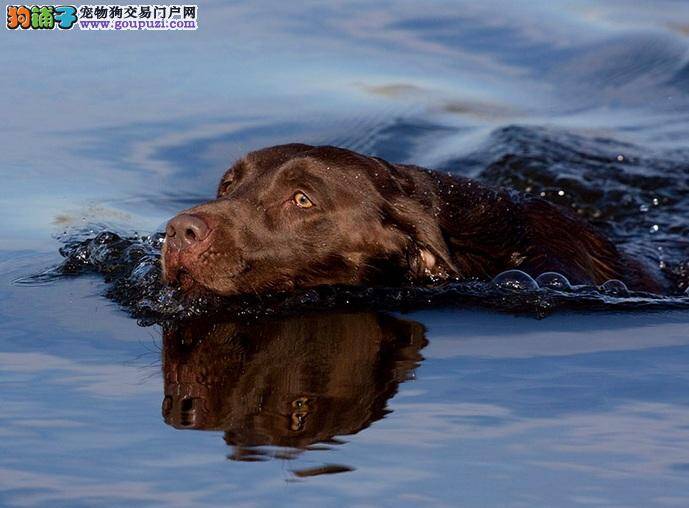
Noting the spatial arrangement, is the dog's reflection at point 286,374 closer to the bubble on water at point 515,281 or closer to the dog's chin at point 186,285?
the dog's chin at point 186,285

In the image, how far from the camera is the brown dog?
7.37 m

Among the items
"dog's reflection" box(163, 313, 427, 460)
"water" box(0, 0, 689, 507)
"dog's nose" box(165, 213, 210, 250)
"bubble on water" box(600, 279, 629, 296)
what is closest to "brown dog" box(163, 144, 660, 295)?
"dog's nose" box(165, 213, 210, 250)

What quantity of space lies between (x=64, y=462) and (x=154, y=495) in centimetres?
47

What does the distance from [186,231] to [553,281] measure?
1.94 m

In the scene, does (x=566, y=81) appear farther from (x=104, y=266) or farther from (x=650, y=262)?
(x=104, y=266)

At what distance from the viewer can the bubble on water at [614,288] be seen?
798 cm

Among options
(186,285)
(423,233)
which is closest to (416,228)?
(423,233)

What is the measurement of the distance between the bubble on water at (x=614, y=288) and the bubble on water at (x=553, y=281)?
224 millimetres

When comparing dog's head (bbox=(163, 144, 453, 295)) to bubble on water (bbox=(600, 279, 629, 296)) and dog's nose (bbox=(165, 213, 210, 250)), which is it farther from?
bubble on water (bbox=(600, 279, 629, 296))

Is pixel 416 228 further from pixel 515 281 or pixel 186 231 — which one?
pixel 186 231

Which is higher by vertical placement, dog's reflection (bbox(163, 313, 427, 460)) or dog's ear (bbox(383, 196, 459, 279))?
dog's ear (bbox(383, 196, 459, 279))

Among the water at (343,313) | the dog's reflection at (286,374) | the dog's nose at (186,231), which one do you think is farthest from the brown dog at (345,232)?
the dog's reflection at (286,374)

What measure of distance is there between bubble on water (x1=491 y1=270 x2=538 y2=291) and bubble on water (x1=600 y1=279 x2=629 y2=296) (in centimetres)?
42

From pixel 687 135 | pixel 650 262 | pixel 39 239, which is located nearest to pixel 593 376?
pixel 650 262
